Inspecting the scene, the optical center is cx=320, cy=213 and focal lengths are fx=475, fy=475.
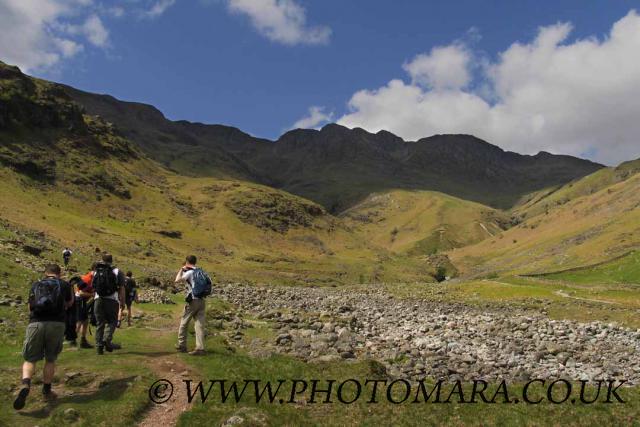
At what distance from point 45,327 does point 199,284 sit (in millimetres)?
6415

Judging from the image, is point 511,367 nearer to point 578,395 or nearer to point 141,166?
point 578,395

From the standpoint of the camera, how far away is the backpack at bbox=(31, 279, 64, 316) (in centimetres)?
1338

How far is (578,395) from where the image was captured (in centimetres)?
1691

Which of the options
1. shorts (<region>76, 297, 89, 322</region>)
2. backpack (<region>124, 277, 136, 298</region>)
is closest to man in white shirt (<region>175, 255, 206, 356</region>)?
shorts (<region>76, 297, 89, 322</region>)

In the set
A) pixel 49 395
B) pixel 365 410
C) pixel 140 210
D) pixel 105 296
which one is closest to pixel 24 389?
pixel 49 395

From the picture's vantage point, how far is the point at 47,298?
13438 mm

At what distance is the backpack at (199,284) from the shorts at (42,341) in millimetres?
5836

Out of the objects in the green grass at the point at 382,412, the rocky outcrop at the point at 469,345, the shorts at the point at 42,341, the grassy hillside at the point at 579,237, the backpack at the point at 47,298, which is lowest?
the rocky outcrop at the point at 469,345

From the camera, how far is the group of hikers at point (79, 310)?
13.3 meters

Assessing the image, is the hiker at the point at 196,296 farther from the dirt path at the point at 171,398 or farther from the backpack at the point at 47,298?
the backpack at the point at 47,298

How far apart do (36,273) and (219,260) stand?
8344 centimetres

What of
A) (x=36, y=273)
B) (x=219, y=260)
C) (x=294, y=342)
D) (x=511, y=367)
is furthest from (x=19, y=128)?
(x=511, y=367)

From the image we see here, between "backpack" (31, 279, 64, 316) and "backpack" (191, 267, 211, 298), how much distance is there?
19.0ft

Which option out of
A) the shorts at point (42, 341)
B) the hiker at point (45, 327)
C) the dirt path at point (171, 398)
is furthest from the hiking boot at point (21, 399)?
the dirt path at point (171, 398)
